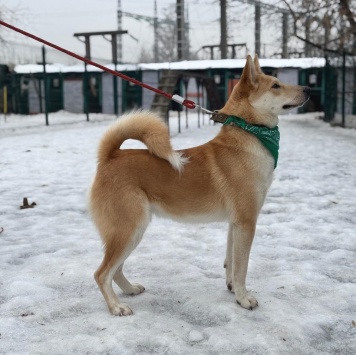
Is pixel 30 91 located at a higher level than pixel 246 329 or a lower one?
higher

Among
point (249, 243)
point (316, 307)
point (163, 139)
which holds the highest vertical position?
point (163, 139)

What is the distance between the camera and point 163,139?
270 cm

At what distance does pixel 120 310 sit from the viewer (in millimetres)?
2631

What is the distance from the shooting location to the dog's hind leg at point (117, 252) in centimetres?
258

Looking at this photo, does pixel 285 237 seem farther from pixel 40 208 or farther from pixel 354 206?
pixel 40 208

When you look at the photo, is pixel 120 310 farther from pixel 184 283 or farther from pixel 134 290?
pixel 184 283

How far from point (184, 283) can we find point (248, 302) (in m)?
0.53

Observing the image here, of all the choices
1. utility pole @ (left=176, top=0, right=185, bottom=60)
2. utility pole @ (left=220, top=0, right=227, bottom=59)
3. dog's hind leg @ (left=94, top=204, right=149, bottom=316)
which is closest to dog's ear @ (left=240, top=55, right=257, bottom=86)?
dog's hind leg @ (left=94, top=204, right=149, bottom=316)

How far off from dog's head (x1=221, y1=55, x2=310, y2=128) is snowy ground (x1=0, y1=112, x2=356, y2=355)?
3.63 feet

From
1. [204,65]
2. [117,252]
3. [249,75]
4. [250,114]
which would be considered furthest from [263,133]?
[204,65]

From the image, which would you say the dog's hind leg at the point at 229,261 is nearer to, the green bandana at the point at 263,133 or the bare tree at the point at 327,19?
the green bandana at the point at 263,133

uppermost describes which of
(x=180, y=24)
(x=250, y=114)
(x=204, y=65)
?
(x=180, y=24)

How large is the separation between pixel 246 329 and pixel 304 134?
37.5ft

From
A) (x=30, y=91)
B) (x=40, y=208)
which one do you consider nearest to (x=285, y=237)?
→ (x=40, y=208)
